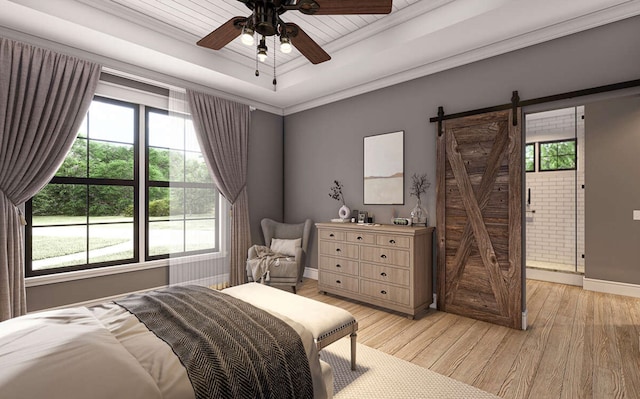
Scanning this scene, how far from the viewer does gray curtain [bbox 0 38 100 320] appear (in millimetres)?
2775

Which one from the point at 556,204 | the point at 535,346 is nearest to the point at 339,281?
the point at 535,346

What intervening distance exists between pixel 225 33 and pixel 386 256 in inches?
105

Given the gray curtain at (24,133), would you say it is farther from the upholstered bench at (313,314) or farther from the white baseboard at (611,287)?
the white baseboard at (611,287)

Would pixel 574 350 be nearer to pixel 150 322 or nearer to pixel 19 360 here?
pixel 150 322

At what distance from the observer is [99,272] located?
3.50m

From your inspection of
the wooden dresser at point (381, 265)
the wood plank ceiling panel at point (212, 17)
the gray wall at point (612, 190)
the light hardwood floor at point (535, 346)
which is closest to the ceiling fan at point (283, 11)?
the wood plank ceiling panel at point (212, 17)

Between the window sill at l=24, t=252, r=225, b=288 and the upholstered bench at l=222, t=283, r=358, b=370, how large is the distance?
76.9 inches

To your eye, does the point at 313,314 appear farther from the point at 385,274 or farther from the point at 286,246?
the point at 286,246

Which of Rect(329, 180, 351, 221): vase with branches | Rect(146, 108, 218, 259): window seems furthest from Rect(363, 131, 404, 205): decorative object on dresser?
Rect(146, 108, 218, 259): window

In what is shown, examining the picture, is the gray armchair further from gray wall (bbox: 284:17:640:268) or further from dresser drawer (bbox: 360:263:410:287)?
dresser drawer (bbox: 360:263:410:287)

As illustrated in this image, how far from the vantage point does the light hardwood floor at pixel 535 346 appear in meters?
2.16

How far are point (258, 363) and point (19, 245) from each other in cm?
294

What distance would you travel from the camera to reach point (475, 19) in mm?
2730

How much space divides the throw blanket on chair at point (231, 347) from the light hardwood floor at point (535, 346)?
1403mm
